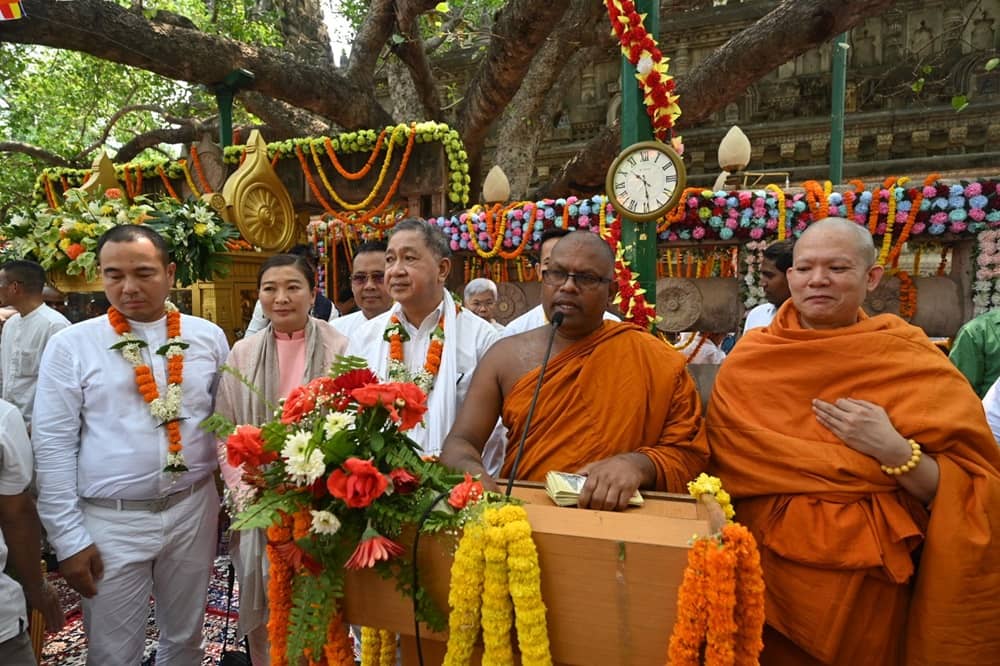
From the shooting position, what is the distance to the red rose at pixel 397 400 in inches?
57.9

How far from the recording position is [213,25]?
357 inches

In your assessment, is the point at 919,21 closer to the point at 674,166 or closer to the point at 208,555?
the point at 674,166

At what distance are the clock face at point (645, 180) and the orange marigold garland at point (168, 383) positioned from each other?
3162 mm

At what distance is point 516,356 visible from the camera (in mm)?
2332

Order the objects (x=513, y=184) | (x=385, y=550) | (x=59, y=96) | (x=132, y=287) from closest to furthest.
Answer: (x=385, y=550) < (x=132, y=287) < (x=513, y=184) < (x=59, y=96)

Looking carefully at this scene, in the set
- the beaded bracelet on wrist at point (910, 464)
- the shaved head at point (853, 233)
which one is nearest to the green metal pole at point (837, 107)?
the shaved head at point (853, 233)

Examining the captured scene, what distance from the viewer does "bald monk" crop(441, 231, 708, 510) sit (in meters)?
2.05

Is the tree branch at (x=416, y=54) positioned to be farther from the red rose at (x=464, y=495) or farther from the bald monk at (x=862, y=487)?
the red rose at (x=464, y=495)

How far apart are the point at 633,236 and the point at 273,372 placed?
2909 millimetres

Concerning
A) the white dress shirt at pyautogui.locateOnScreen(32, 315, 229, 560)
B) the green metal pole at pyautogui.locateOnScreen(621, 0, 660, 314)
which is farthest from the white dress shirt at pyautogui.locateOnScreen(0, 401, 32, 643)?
the green metal pole at pyautogui.locateOnScreen(621, 0, 660, 314)

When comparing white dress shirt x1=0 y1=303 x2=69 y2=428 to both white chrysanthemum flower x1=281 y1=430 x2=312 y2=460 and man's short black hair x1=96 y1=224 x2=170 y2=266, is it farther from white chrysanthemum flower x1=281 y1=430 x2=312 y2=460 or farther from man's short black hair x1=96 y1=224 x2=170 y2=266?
white chrysanthemum flower x1=281 y1=430 x2=312 y2=460

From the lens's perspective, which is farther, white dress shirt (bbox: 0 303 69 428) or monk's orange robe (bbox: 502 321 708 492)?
white dress shirt (bbox: 0 303 69 428)

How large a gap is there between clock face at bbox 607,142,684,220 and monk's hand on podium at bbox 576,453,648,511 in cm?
296

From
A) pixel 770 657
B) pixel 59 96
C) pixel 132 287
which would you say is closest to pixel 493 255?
pixel 132 287
